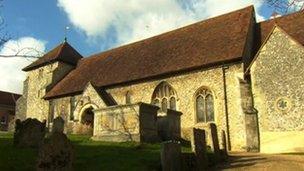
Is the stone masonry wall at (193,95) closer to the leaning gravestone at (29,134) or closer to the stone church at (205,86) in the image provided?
the stone church at (205,86)

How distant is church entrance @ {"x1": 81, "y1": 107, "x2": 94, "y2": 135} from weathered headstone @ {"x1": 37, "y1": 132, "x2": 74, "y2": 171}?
18945mm

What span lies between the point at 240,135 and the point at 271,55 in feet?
15.0

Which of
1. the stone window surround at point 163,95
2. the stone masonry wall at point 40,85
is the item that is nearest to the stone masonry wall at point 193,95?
the stone window surround at point 163,95

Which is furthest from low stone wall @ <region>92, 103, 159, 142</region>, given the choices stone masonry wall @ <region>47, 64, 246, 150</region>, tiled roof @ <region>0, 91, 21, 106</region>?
tiled roof @ <region>0, 91, 21, 106</region>

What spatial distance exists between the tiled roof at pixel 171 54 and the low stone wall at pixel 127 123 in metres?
6.77

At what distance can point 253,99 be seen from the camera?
2144 cm

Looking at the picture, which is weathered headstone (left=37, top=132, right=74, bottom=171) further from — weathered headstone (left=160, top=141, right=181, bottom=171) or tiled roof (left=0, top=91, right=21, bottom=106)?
tiled roof (left=0, top=91, right=21, bottom=106)

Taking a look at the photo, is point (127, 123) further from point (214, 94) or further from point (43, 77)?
point (43, 77)

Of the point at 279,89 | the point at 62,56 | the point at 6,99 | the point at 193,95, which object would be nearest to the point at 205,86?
the point at 193,95

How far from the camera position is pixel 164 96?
1017 inches

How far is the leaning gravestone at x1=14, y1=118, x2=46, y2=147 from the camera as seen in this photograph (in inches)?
597

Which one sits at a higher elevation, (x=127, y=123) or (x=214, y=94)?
(x=214, y=94)

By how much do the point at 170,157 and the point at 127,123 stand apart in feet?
23.1

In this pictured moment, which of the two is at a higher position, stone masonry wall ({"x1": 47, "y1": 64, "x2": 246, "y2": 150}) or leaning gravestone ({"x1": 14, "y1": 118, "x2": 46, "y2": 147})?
stone masonry wall ({"x1": 47, "y1": 64, "x2": 246, "y2": 150})
